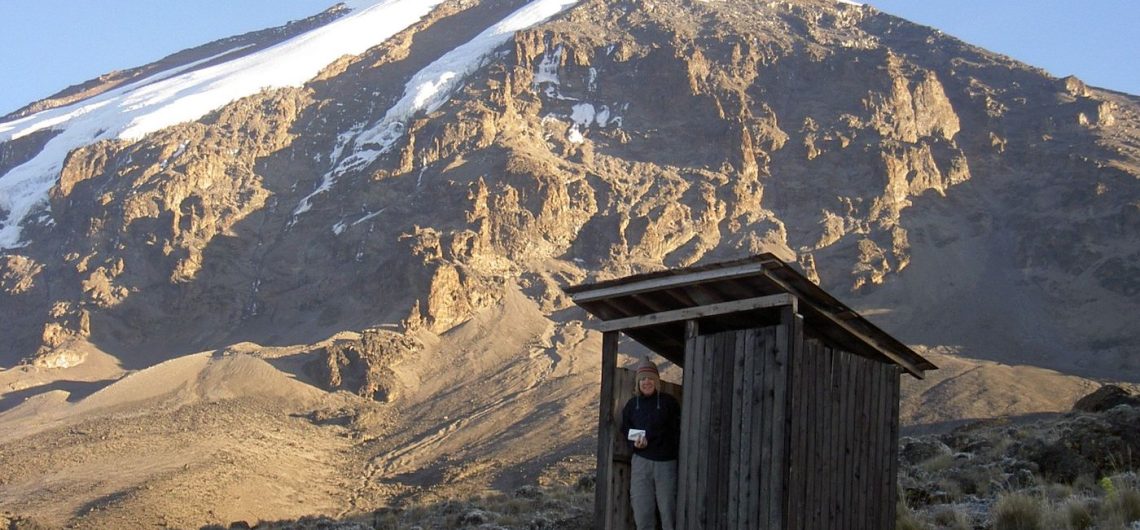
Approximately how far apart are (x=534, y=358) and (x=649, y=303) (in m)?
46.2

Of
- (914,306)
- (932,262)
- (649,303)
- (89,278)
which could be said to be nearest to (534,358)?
(914,306)

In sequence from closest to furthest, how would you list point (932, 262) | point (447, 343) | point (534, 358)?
1. point (534, 358)
2. point (447, 343)
3. point (932, 262)

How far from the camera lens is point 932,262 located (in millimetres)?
67438

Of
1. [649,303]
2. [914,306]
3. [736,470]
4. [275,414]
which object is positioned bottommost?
[275,414]

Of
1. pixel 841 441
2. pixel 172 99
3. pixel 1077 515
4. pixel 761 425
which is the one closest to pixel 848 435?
pixel 841 441

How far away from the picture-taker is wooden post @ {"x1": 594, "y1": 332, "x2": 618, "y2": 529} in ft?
35.7

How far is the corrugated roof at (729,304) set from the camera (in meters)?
10.1

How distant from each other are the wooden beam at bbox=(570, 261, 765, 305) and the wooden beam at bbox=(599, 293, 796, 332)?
0.88 ft

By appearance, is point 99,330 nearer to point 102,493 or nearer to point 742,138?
point 102,493

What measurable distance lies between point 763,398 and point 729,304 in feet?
3.08

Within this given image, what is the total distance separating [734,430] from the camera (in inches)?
394

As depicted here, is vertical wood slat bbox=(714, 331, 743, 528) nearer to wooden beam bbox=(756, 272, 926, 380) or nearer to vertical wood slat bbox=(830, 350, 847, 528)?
wooden beam bbox=(756, 272, 926, 380)

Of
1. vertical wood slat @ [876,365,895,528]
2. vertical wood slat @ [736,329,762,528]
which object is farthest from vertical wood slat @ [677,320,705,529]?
vertical wood slat @ [876,365,895,528]

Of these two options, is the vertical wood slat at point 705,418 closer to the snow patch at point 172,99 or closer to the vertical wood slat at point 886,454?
the vertical wood slat at point 886,454
